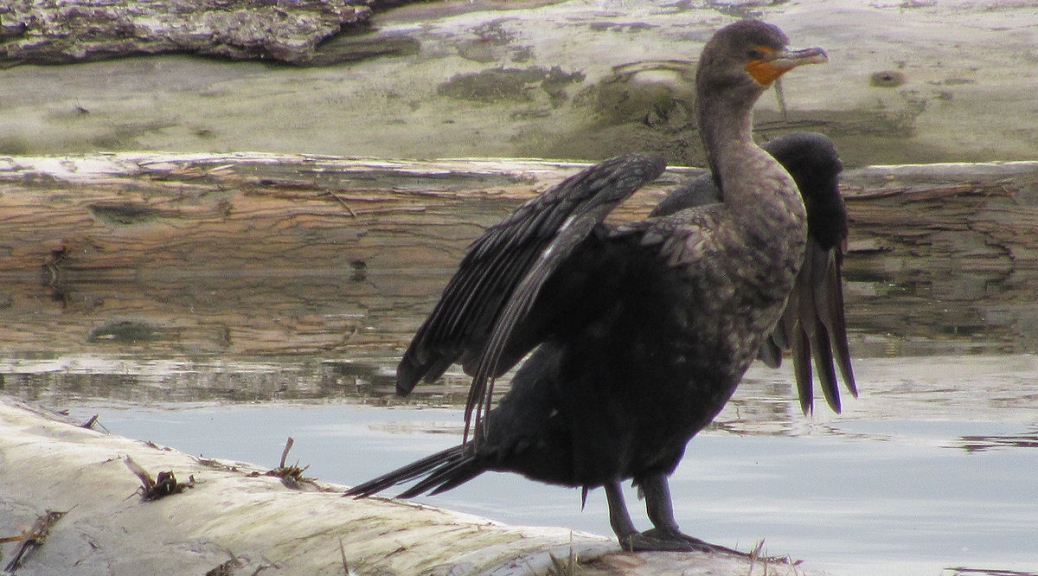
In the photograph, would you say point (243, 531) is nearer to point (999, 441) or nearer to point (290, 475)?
point (290, 475)

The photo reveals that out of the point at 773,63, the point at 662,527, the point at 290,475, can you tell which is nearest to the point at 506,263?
the point at 662,527

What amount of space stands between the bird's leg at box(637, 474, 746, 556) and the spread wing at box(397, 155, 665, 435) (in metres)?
0.45

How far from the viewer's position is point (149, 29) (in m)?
7.84

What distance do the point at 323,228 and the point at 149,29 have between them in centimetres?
158

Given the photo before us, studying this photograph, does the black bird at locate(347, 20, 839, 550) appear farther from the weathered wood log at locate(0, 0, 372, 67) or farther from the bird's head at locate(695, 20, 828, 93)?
the weathered wood log at locate(0, 0, 372, 67)

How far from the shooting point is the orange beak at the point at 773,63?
295cm

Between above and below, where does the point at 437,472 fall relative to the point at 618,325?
below

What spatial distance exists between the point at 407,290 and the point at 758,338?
197 inches

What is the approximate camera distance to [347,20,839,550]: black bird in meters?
2.48

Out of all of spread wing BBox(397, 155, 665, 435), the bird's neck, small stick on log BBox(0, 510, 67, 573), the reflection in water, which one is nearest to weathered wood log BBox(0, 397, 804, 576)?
small stick on log BBox(0, 510, 67, 573)

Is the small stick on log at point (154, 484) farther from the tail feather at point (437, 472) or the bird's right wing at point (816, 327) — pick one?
the bird's right wing at point (816, 327)

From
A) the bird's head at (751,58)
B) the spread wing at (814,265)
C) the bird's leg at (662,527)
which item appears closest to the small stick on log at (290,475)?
the bird's leg at (662,527)

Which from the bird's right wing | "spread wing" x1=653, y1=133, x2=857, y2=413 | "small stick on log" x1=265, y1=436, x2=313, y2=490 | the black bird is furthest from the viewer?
the bird's right wing

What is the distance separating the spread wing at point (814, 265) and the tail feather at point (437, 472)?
0.68m
